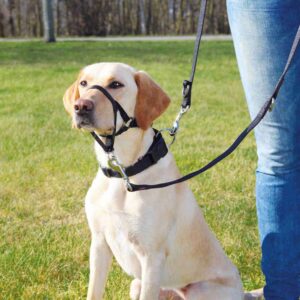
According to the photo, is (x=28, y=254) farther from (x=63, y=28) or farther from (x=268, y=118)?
(x=63, y=28)

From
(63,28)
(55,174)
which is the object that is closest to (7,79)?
(55,174)

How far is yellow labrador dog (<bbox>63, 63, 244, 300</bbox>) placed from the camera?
269 cm

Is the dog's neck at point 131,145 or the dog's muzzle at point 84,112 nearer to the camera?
the dog's muzzle at point 84,112

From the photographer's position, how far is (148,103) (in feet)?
8.84

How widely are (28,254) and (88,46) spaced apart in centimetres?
1334

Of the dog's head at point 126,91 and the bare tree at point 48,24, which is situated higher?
the dog's head at point 126,91

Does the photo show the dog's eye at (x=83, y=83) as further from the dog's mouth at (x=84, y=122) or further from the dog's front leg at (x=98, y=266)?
the dog's front leg at (x=98, y=266)

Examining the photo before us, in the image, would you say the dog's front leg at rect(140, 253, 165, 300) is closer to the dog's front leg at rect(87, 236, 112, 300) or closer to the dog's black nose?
the dog's front leg at rect(87, 236, 112, 300)

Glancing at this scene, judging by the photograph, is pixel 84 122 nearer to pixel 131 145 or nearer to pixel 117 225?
pixel 131 145

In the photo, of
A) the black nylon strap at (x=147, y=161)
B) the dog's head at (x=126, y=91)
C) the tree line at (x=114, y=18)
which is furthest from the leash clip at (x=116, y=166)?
the tree line at (x=114, y=18)

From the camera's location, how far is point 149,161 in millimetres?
2793

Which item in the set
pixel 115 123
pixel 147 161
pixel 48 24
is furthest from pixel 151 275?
pixel 48 24

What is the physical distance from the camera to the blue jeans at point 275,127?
2609 millimetres

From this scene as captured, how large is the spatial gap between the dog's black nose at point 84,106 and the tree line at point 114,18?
1793 cm
